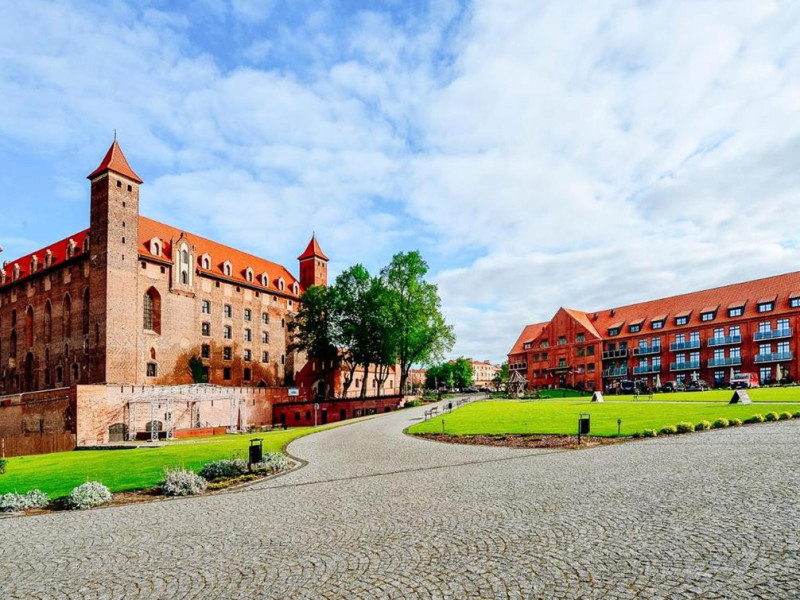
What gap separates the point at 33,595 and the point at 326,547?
13.1 ft

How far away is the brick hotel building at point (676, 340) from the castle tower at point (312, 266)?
34.1 metres

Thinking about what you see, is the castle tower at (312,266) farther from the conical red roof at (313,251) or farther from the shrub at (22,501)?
the shrub at (22,501)

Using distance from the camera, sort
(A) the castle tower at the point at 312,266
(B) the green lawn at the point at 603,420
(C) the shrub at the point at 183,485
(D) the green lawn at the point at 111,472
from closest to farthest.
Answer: (C) the shrub at the point at 183,485 → (D) the green lawn at the point at 111,472 → (B) the green lawn at the point at 603,420 → (A) the castle tower at the point at 312,266

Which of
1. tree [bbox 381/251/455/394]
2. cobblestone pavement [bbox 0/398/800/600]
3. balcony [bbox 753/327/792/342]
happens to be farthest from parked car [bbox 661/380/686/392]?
cobblestone pavement [bbox 0/398/800/600]

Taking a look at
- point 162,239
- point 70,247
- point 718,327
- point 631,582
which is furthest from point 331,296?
point 631,582

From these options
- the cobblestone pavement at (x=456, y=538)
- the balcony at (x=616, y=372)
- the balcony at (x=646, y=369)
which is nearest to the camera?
the cobblestone pavement at (x=456, y=538)

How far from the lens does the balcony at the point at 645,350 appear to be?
73750 mm

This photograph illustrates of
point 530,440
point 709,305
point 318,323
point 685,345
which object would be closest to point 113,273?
point 318,323

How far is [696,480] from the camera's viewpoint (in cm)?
1191

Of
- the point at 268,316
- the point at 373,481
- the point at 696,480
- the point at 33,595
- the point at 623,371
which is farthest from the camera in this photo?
the point at 623,371

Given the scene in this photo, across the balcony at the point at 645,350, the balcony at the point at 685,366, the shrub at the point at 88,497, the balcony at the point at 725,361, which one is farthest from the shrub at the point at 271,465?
the balcony at the point at 645,350

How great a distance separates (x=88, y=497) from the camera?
1397 cm

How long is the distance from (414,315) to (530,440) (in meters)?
38.7

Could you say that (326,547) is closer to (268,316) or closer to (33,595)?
(33,595)
